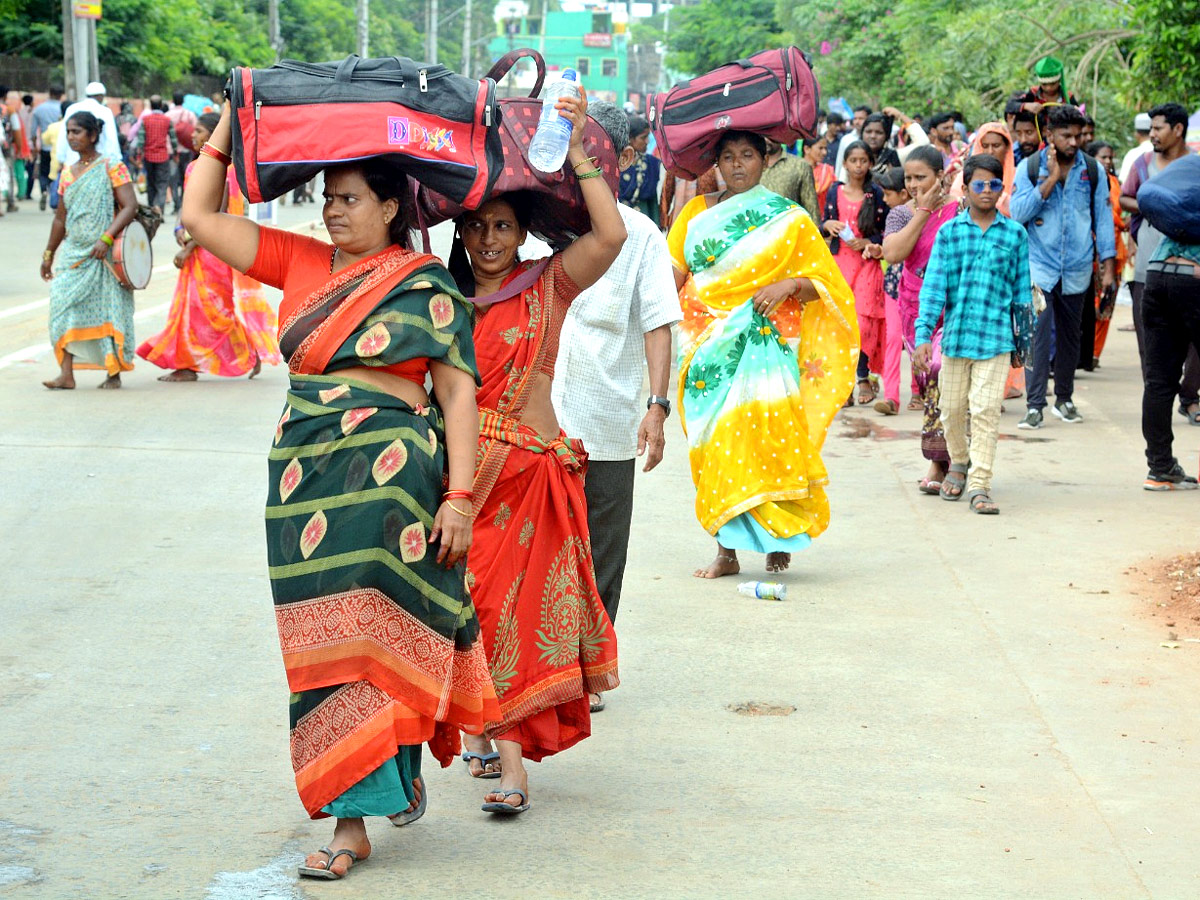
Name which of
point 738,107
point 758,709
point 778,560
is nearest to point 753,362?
point 778,560

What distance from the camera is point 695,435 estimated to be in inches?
289

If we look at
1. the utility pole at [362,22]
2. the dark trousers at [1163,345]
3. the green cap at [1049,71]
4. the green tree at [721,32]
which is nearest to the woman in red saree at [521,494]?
the dark trousers at [1163,345]

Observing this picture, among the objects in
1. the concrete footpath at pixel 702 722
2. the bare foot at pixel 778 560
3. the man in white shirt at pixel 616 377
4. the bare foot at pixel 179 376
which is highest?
the man in white shirt at pixel 616 377

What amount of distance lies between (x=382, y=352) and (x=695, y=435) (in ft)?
11.4

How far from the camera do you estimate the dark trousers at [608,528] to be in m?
5.46

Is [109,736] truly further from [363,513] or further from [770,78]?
[770,78]

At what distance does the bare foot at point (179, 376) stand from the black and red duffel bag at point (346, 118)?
8.85 m

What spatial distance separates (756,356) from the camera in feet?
23.5

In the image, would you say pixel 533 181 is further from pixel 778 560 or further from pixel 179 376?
pixel 179 376

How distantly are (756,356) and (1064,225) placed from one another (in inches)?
Answer: 187

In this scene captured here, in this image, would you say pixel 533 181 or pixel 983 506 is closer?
pixel 533 181

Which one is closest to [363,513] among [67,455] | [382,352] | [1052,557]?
[382,352]

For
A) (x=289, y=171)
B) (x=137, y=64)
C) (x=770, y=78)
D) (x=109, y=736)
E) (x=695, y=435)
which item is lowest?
(x=109, y=736)

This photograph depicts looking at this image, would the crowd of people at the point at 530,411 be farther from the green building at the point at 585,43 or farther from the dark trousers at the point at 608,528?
the green building at the point at 585,43
